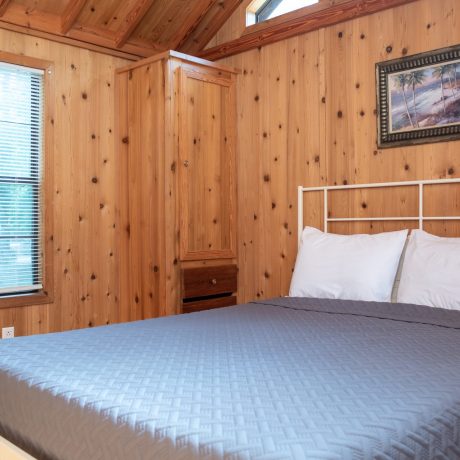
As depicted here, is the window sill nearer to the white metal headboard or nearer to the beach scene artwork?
the white metal headboard

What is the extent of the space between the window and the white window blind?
1400mm

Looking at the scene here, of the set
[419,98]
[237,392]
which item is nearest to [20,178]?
[419,98]

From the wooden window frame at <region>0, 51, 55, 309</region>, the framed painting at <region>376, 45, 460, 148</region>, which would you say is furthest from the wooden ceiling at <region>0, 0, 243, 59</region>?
the framed painting at <region>376, 45, 460, 148</region>

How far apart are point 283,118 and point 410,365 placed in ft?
7.28

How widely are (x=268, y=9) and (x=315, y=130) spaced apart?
95 centimetres

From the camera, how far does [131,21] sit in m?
3.40

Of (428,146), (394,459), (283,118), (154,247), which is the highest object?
(283,118)

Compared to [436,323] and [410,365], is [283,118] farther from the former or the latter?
[410,365]

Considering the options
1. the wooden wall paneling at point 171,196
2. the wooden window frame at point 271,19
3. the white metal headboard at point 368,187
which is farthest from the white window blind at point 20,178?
the white metal headboard at point 368,187

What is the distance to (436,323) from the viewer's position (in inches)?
78.6

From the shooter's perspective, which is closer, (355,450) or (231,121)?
(355,450)

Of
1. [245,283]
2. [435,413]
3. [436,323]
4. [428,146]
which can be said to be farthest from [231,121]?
[435,413]

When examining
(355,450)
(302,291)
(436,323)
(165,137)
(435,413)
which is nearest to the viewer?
(355,450)

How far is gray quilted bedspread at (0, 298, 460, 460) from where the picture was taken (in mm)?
1022
